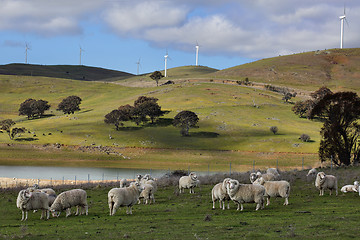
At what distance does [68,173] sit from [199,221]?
4690 centimetres

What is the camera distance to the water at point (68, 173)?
59281 mm

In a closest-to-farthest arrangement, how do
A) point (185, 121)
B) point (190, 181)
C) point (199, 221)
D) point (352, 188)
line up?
point (199, 221), point (352, 188), point (190, 181), point (185, 121)

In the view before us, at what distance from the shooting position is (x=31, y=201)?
76.1 ft

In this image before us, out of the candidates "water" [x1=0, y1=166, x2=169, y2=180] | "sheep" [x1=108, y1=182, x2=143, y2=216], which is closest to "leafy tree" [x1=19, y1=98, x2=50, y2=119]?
"water" [x1=0, y1=166, x2=169, y2=180]

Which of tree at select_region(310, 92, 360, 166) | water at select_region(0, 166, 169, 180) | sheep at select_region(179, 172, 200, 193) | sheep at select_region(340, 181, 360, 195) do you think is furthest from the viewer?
water at select_region(0, 166, 169, 180)

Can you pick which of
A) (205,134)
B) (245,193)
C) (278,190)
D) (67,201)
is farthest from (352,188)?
(205,134)

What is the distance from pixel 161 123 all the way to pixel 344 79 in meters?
120

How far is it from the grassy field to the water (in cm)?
2951

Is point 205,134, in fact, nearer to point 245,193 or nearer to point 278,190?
point 278,190

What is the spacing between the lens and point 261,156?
87.4 meters

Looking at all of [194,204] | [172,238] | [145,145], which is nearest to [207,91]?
[145,145]

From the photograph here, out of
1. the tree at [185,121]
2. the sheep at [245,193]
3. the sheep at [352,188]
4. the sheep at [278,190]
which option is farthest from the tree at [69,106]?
the sheep at [245,193]

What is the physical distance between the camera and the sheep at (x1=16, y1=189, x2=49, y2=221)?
2297 cm

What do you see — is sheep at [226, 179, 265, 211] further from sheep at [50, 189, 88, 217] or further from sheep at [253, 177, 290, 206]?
sheep at [50, 189, 88, 217]
